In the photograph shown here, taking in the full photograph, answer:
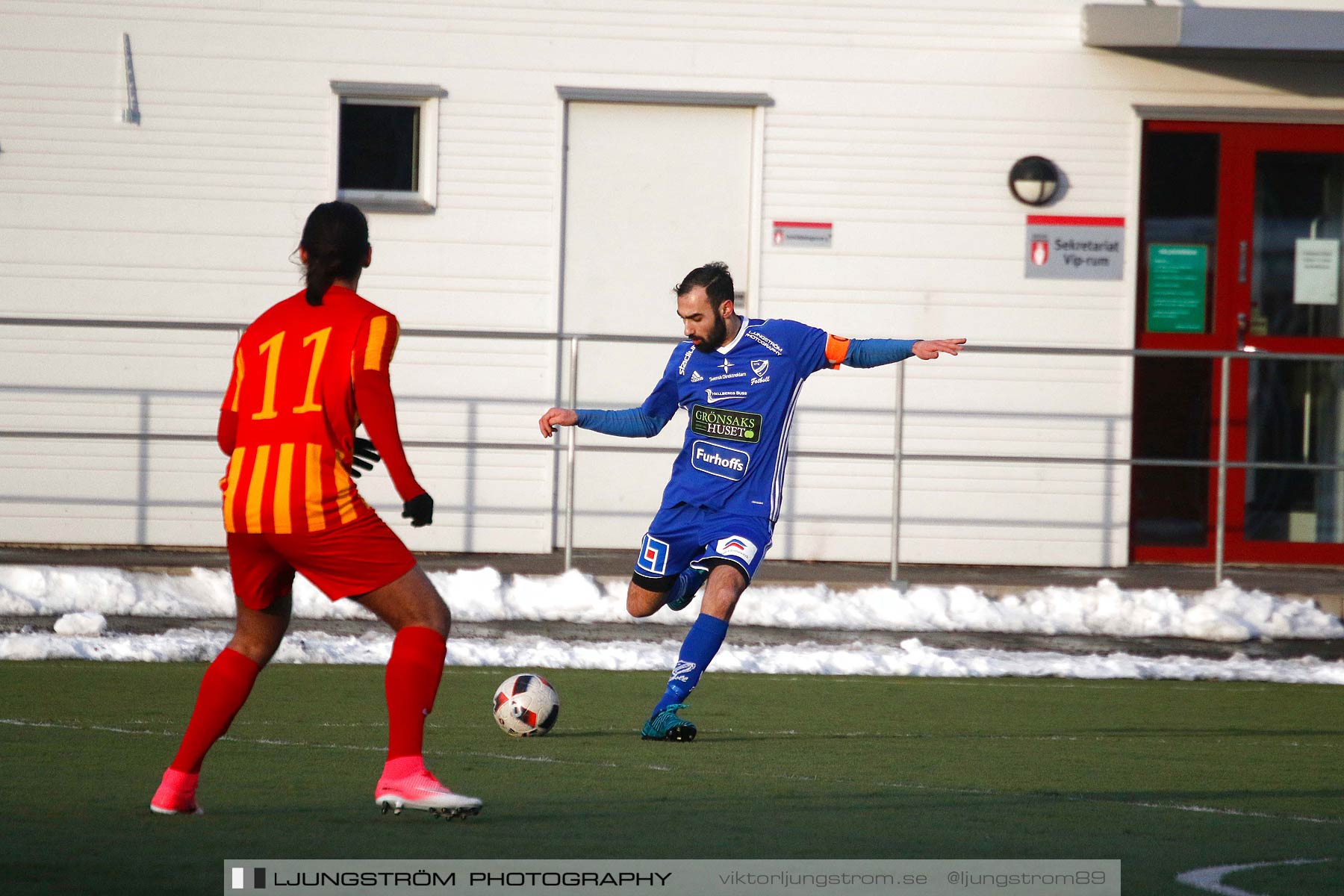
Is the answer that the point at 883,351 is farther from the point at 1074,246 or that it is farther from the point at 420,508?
the point at 1074,246

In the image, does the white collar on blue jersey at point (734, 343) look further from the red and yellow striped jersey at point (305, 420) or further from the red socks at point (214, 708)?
the red socks at point (214, 708)

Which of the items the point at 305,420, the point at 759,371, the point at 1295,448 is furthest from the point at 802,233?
the point at 305,420

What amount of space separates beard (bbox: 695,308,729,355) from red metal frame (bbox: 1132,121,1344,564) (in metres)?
5.97

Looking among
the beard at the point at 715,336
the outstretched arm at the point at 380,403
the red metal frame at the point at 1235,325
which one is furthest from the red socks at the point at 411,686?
the red metal frame at the point at 1235,325

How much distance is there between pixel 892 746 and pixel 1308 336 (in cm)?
689

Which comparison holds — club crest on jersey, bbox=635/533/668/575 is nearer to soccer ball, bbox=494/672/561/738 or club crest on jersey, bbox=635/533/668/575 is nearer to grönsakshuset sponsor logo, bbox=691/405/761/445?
grönsakshuset sponsor logo, bbox=691/405/761/445

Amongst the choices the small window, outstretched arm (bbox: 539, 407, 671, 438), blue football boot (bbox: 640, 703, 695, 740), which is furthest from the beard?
the small window

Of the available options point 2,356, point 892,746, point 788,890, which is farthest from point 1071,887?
point 2,356

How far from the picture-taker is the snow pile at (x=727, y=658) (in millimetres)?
8773

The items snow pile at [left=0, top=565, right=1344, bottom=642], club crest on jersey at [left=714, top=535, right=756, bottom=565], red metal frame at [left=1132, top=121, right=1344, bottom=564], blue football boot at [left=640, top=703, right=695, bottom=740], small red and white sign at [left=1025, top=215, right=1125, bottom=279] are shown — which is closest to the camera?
blue football boot at [left=640, top=703, right=695, bottom=740]

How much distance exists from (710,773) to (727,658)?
10.7 ft

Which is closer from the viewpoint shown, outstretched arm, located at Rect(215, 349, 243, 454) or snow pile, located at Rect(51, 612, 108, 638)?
outstretched arm, located at Rect(215, 349, 243, 454)

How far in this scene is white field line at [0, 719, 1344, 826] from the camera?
213 inches

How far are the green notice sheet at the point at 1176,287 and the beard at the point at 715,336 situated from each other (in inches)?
237
